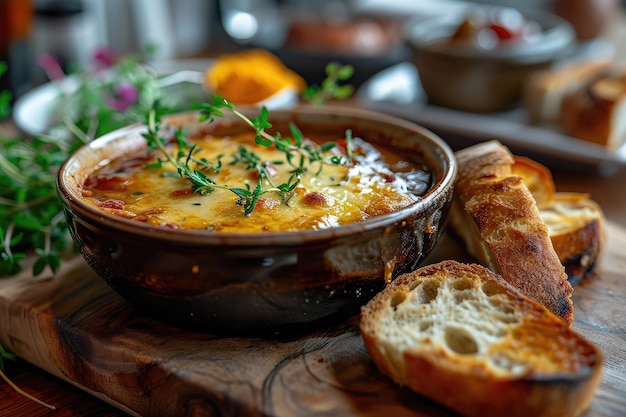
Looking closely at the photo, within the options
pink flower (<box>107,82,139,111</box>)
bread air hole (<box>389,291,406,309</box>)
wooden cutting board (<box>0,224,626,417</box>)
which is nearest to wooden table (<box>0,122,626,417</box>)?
wooden cutting board (<box>0,224,626,417</box>)

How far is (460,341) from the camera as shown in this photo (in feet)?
4.37

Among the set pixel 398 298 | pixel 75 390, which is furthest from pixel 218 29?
pixel 398 298

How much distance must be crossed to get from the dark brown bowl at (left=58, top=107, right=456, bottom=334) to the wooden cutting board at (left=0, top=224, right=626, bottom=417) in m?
0.06

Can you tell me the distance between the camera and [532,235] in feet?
5.16

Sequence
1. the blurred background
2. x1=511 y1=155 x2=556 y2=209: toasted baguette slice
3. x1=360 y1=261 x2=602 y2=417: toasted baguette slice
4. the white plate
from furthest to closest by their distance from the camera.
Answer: the blurred background, the white plate, x1=511 y1=155 x2=556 y2=209: toasted baguette slice, x1=360 y1=261 x2=602 y2=417: toasted baguette slice

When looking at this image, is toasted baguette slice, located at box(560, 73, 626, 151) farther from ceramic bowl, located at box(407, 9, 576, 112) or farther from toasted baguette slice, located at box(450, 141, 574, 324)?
toasted baguette slice, located at box(450, 141, 574, 324)

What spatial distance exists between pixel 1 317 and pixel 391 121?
1093 millimetres

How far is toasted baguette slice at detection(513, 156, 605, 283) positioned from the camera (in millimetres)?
1778

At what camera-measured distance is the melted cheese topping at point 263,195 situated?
1.45 m

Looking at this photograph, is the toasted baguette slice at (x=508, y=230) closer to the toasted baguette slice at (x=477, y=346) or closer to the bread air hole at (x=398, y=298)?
the toasted baguette slice at (x=477, y=346)

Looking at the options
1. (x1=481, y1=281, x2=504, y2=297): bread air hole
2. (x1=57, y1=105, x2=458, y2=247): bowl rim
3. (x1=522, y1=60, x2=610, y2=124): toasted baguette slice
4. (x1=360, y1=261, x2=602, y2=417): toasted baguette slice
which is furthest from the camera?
(x1=522, y1=60, x2=610, y2=124): toasted baguette slice

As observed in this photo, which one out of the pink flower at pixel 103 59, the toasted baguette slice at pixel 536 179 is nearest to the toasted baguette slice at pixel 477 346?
the toasted baguette slice at pixel 536 179

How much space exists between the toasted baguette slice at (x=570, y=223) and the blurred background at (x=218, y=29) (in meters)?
1.52

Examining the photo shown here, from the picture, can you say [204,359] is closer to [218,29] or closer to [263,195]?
[263,195]
